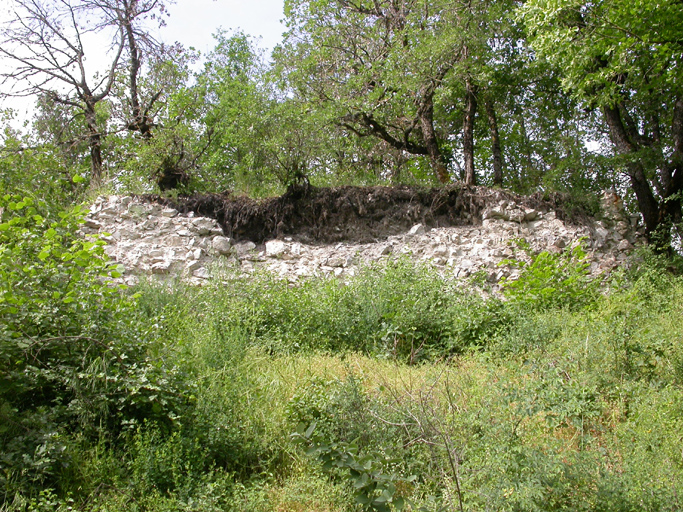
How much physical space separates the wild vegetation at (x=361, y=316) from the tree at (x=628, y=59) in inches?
2.5

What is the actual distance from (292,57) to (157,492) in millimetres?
12576

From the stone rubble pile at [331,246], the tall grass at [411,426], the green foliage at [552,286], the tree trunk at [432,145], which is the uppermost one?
the tree trunk at [432,145]

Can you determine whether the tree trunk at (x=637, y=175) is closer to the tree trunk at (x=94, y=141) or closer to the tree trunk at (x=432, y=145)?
the tree trunk at (x=432, y=145)

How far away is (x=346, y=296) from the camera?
8031 millimetres

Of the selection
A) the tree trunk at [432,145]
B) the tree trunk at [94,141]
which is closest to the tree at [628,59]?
the tree trunk at [432,145]

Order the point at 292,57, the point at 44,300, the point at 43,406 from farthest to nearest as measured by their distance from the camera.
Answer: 1. the point at 292,57
2. the point at 44,300
3. the point at 43,406

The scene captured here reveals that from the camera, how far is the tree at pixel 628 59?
28.2 feet

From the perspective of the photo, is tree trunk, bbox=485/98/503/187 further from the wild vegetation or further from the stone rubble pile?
the stone rubble pile

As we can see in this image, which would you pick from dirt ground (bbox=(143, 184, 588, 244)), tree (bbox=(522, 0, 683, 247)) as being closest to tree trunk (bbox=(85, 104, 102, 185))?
dirt ground (bbox=(143, 184, 588, 244))

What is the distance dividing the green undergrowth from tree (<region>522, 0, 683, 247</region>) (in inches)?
201

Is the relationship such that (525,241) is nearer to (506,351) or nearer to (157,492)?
(506,351)

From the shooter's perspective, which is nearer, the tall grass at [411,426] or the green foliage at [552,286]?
the tall grass at [411,426]

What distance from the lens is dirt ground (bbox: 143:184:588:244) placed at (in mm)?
10445

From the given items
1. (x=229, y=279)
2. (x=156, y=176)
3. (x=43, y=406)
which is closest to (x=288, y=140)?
A: (x=156, y=176)
